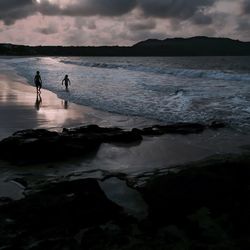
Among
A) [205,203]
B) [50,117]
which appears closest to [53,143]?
[205,203]

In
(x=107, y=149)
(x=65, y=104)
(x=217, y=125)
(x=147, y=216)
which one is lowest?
→ (x=65, y=104)

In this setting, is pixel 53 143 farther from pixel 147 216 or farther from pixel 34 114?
pixel 34 114

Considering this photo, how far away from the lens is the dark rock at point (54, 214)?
5816 millimetres

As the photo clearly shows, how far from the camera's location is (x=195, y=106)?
2172cm

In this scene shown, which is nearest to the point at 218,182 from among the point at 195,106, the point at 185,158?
the point at 185,158

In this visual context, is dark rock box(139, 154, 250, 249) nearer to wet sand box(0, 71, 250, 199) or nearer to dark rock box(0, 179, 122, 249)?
dark rock box(0, 179, 122, 249)

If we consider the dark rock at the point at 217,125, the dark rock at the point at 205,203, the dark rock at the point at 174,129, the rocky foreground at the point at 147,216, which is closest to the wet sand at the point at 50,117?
the dark rock at the point at 174,129

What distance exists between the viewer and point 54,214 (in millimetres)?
6340

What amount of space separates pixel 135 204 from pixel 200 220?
126 cm

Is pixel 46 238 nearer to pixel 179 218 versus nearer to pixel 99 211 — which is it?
pixel 99 211

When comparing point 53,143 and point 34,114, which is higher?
point 53,143

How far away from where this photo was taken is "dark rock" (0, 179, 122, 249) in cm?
582

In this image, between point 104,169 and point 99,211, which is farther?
point 104,169

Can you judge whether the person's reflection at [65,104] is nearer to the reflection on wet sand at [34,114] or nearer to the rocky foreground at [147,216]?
the reflection on wet sand at [34,114]
